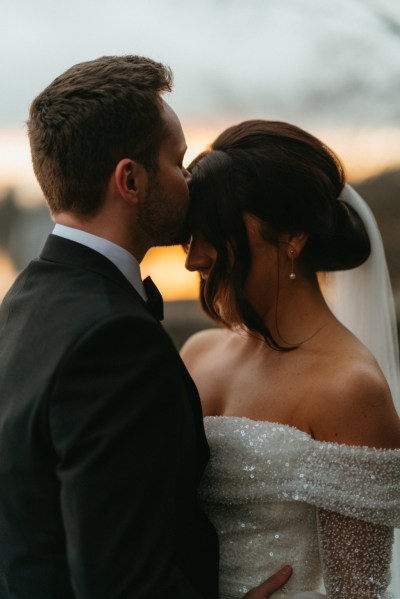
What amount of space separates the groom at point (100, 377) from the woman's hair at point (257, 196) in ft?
0.47

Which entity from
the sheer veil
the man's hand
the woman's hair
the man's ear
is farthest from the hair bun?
the man's hand

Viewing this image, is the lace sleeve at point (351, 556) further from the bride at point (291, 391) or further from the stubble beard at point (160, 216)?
the stubble beard at point (160, 216)

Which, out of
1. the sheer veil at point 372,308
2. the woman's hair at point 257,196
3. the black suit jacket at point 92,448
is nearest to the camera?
the black suit jacket at point 92,448

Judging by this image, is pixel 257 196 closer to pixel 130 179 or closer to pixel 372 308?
pixel 130 179

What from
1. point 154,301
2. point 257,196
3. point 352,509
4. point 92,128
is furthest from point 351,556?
point 92,128

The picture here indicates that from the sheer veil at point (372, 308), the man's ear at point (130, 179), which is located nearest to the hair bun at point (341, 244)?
the sheer veil at point (372, 308)

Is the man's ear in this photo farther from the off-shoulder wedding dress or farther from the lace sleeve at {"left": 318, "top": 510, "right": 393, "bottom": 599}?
the lace sleeve at {"left": 318, "top": 510, "right": 393, "bottom": 599}

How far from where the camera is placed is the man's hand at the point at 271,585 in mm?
1922

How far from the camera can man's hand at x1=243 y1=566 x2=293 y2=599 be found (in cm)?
192

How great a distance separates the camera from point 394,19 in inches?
149

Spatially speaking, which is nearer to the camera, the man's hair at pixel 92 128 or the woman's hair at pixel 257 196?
the man's hair at pixel 92 128

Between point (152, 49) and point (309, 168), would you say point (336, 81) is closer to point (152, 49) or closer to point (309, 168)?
point (152, 49)

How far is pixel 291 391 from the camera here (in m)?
2.00

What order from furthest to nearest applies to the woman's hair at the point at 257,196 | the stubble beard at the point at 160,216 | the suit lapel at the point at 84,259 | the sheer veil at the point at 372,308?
the sheer veil at the point at 372,308
the woman's hair at the point at 257,196
the stubble beard at the point at 160,216
the suit lapel at the point at 84,259
